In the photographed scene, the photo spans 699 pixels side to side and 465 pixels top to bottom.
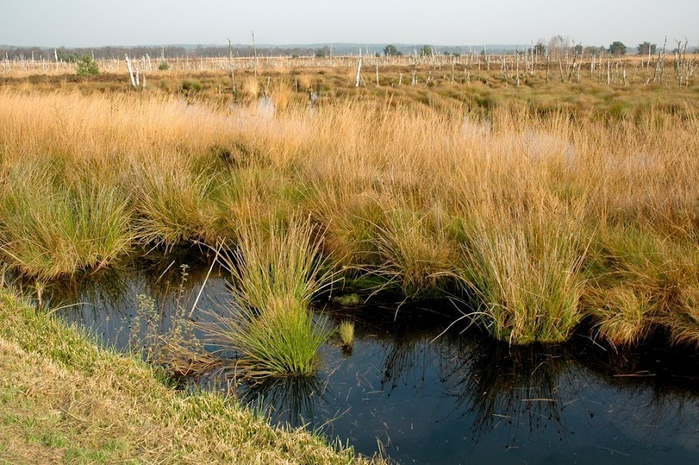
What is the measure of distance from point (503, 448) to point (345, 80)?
2692 cm

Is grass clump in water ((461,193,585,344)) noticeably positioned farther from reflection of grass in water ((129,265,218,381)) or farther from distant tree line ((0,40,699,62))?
distant tree line ((0,40,699,62))

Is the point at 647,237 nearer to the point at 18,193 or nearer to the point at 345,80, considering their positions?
the point at 18,193

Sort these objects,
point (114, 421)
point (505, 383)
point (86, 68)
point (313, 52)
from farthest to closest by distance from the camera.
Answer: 1. point (313, 52)
2. point (86, 68)
3. point (505, 383)
4. point (114, 421)

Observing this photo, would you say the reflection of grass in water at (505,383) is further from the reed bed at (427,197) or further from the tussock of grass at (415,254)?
the tussock of grass at (415,254)

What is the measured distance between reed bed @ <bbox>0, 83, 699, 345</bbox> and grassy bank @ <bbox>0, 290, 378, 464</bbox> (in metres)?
1.44

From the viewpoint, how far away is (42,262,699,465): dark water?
12.1 ft

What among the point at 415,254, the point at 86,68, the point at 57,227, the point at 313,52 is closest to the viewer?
the point at 415,254

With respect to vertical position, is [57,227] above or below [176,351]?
above

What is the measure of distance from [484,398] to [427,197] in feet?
9.14

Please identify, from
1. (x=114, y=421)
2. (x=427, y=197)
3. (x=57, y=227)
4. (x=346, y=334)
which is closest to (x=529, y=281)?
(x=346, y=334)

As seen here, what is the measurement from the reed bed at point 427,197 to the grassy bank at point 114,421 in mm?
1442

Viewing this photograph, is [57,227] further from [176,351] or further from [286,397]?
[286,397]

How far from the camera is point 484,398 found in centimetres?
427

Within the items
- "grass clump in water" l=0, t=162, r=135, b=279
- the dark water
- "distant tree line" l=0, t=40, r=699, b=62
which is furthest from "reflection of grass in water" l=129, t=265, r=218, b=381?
"distant tree line" l=0, t=40, r=699, b=62
